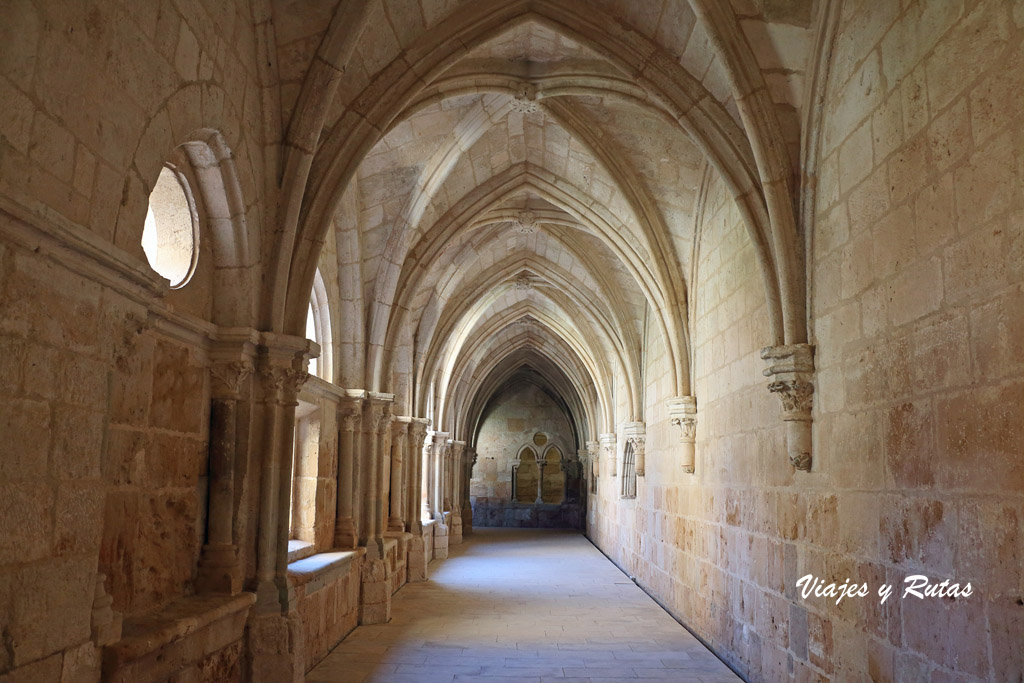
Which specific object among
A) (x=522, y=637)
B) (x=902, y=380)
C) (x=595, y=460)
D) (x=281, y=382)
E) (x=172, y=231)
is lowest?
(x=522, y=637)

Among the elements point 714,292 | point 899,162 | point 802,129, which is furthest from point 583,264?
point 899,162

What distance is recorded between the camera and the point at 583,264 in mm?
10555

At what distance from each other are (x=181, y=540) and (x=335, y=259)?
3.67 meters

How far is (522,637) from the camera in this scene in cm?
673

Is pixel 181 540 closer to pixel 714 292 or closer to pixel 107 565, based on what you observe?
pixel 107 565

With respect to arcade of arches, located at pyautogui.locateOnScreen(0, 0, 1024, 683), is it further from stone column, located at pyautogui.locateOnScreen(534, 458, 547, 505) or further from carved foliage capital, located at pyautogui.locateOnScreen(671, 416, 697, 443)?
stone column, located at pyautogui.locateOnScreen(534, 458, 547, 505)

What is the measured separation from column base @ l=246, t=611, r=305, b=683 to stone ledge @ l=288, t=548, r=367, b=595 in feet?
1.52

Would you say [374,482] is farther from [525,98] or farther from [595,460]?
[595,460]

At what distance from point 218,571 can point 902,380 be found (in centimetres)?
365

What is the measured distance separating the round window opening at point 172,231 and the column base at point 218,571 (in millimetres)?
1524

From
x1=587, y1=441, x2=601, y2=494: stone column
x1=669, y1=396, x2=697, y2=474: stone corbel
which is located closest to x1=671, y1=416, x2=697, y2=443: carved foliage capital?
x1=669, y1=396, x2=697, y2=474: stone corbel

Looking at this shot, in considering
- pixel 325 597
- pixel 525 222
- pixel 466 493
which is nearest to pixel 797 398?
pixel 325 597

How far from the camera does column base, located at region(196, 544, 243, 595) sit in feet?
14.0

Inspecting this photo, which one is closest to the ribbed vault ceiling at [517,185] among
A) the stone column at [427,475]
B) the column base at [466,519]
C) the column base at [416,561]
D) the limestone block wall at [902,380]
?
the limestone block wall at [902,380]
